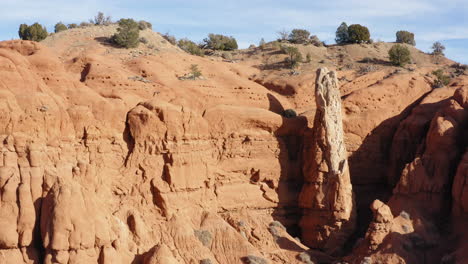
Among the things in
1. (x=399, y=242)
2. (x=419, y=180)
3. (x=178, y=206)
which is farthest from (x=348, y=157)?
(x=178, y=206)

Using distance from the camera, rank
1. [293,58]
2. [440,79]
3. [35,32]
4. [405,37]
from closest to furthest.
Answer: [440,79] → [35,32] → [293,58] → [405,37]

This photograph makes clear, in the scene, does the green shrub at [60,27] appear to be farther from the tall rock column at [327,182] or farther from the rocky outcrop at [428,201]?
the rocky outcrop at [428,201]

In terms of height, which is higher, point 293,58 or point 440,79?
point 293,58

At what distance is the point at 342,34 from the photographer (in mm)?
51281

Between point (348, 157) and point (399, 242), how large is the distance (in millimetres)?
6424

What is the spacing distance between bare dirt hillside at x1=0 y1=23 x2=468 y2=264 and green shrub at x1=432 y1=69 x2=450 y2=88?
Answer: 58 centimetres

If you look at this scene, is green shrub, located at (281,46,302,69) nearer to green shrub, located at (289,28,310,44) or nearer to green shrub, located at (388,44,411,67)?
green shrub, located at (388,44,411,67)

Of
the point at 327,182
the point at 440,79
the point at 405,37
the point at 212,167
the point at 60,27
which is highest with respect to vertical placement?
the point at 405,37

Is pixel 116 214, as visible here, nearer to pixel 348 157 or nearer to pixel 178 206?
pixel 178 206

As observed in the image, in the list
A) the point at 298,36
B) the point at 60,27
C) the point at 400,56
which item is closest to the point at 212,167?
the point at 400,56

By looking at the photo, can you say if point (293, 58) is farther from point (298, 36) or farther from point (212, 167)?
point (212, 167)

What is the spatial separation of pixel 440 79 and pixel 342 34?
50.8ft

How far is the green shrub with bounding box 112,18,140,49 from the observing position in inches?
1519

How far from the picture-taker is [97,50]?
120 ft
